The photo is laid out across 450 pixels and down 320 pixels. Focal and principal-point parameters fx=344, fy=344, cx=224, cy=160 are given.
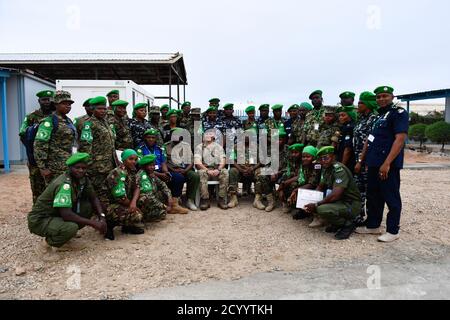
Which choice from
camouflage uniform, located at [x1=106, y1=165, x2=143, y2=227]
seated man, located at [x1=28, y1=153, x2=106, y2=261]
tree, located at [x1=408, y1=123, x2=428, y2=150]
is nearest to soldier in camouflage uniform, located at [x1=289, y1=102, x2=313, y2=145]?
camouflage uniform, located at [x1=106, y1=165, x2=143, y2=227]

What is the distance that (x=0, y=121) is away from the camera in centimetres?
1007

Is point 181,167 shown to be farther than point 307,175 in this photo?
Yes

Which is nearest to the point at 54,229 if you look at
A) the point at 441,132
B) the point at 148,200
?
the point at 148,200

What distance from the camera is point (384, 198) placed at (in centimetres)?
402

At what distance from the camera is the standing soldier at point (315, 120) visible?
205 inches

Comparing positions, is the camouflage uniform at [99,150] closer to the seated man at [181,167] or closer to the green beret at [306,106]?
the seated man at [181,167]

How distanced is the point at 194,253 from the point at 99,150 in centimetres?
186

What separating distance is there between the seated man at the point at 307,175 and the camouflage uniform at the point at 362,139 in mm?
538

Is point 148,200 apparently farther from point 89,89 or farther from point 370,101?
point 89,89

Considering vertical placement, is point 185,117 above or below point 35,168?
above

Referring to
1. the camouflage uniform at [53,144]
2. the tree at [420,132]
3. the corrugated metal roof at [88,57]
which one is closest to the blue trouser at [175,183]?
the camouflage uniform at [53,144]

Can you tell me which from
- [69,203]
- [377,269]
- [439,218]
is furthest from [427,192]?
[69,203]

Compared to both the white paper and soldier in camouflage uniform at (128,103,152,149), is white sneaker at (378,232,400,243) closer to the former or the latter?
the white paper

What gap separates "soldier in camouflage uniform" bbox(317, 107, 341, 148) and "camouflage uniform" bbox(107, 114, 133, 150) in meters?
2.78
